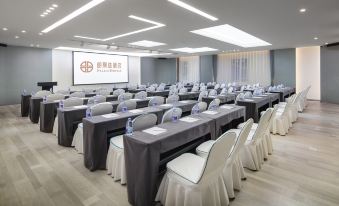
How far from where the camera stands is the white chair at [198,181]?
2018 millimetres

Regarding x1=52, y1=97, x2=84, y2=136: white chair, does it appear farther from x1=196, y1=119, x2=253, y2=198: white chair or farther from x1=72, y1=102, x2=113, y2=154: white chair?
x1=196, y1=119, x2=253, y2=198: white chair

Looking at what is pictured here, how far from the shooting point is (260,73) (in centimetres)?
1351

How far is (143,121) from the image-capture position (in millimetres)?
2994

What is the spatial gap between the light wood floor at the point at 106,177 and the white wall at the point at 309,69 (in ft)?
27.5

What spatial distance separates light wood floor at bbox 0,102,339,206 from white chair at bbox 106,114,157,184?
13 cm

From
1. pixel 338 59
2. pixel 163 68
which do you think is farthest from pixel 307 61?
pixel 163 68

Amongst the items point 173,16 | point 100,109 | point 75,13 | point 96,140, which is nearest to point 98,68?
point 75,13

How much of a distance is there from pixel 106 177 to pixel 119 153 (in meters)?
0.52

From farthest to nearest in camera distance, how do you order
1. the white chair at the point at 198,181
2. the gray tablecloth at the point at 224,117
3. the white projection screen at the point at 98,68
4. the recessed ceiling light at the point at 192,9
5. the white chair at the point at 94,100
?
the white projection screen at the point at 98,68, the white chair at the point at 94,100, the recessed ceiling light at the point at 192,9, the gray tablecloth at the point at 224,117, the white chair at the point at 198,181

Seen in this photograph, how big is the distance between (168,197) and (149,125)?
117cm

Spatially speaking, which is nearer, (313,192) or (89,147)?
(313,192)

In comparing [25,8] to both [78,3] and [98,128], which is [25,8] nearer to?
[78,3]

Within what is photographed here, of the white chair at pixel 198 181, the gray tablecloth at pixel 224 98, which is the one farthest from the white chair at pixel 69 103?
the white chair at pixel 198 181

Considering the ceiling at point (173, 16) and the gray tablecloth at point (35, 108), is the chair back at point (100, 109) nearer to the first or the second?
the ceiling at point (173, 16)
